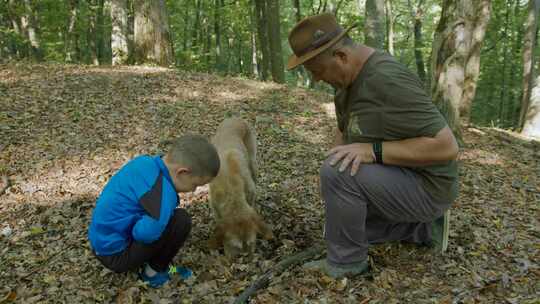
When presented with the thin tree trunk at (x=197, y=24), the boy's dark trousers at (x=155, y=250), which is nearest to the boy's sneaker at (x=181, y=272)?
the boy's dark trousers at (x=155, y=250)

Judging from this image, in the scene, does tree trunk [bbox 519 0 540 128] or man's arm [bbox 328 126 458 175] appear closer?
man's arm [bbox 328 126 458 175]

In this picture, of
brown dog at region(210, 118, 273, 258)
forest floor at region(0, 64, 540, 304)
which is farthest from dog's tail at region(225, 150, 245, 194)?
forest floor at region(0, 64, 540, 304)

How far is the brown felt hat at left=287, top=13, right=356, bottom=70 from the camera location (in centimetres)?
322

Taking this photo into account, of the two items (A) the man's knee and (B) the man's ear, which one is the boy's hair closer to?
(A) the man's knee

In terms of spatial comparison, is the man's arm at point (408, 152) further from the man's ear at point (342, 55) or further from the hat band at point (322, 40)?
the hat band at point (322, 40)

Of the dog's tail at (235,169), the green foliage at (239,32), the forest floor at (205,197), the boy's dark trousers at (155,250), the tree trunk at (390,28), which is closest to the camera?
the boy's dark trousers at (155,250)

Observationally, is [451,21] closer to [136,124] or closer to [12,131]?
[136,124]

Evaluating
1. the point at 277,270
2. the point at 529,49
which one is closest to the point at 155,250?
the point at 277,270

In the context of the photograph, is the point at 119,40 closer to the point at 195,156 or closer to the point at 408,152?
the point at 195,156

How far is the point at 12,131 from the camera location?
24.1ft

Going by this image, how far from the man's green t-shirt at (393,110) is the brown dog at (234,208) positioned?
150 cm

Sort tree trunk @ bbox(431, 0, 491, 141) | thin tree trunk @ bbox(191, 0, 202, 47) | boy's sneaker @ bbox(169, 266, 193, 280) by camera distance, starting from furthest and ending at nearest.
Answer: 1. thin tree trunk @ bbox(191, 0, 202, 47)
2. tree trunk @ bbox(431, 0, 491, 141)
3. boy's sneaker @ bbox(169, 266, 193, 280)

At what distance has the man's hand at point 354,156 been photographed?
328 cm

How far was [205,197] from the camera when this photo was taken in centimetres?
573
